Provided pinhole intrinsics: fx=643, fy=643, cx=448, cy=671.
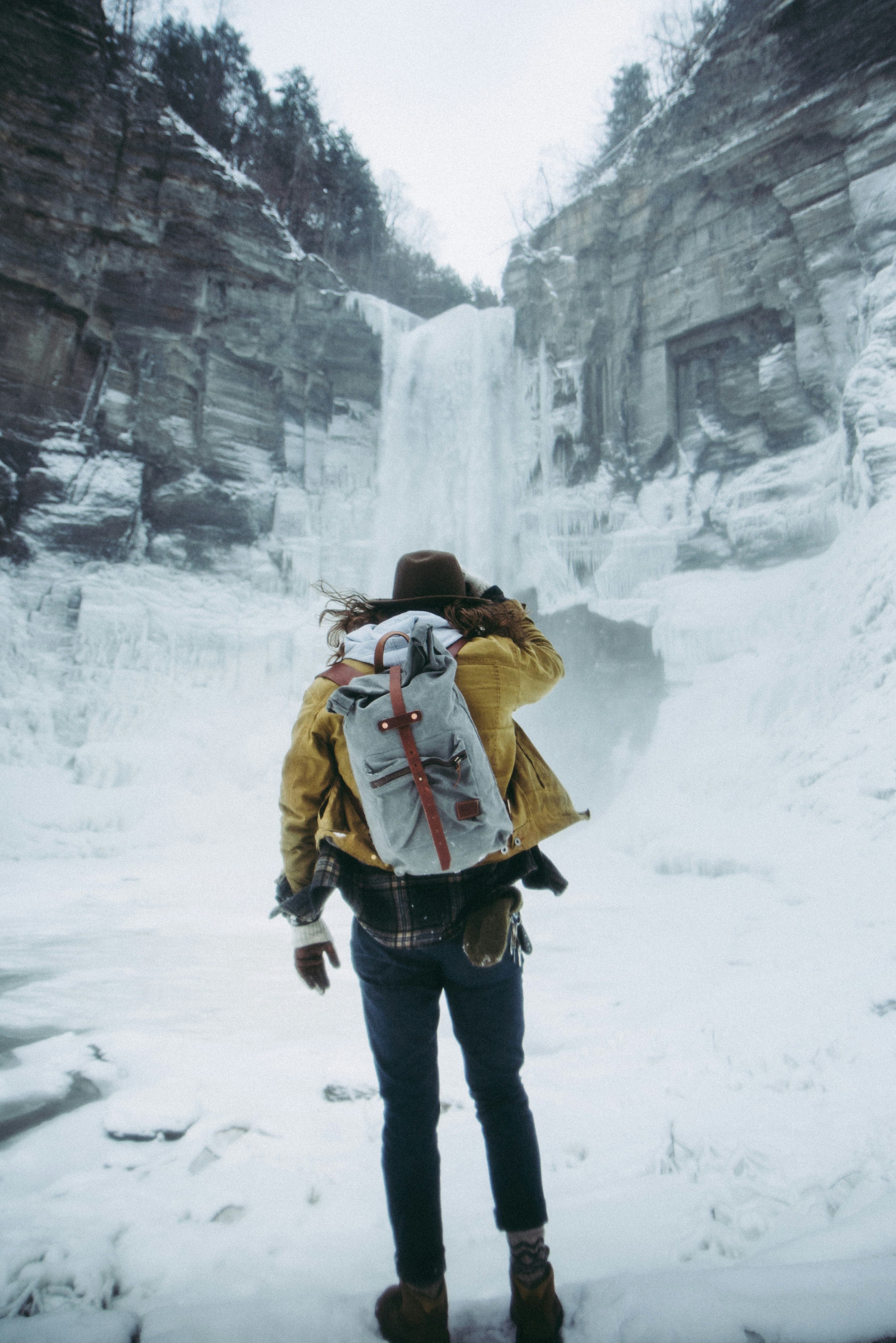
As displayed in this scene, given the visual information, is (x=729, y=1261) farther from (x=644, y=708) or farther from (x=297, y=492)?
(x=297, y=492)

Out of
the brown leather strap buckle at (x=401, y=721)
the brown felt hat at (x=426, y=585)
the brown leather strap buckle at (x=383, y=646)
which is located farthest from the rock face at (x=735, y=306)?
the brown leather strap buckle at (x=401, y=721)

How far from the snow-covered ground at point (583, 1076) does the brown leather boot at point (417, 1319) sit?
48 mm

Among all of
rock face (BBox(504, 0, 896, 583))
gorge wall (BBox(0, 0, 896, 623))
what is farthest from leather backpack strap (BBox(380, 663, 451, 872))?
gorge wall (BBox(0, 0, 896, 623))

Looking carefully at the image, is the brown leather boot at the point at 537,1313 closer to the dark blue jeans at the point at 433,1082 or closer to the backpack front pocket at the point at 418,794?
the dark blue jeans at the point at 433,1082

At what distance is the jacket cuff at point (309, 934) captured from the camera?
60.3 inches

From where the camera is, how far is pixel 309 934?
1.55m

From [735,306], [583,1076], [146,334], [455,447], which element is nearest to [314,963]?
[583,1076]

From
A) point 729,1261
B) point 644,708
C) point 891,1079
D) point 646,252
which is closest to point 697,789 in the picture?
point 644,708

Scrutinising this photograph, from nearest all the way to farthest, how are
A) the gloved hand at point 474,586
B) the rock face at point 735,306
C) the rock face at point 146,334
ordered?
the gloved hand at point 474,586 < the rock face at point 735,306 < the rock face at point 146,334

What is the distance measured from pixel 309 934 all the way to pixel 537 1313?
88 centimetres

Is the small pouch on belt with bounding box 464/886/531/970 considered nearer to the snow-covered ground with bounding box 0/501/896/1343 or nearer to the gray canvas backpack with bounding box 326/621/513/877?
the gray canvas backpack with bounding box 326/621/513/877

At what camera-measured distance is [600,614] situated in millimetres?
12875

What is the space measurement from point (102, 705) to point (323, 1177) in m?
11.3

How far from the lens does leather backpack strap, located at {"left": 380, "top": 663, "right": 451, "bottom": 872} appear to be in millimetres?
1271
